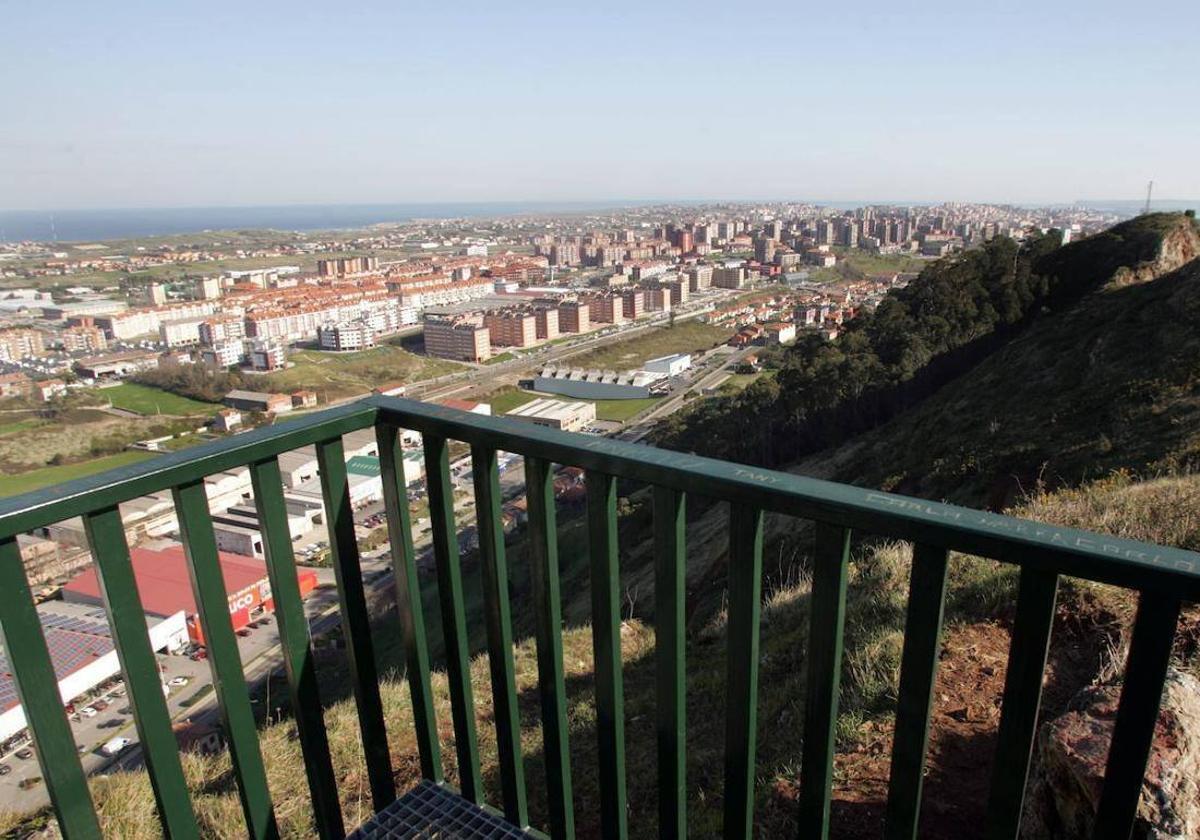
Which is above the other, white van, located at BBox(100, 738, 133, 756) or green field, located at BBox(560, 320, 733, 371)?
white van, located at BBox(100, 738, 133, 756)

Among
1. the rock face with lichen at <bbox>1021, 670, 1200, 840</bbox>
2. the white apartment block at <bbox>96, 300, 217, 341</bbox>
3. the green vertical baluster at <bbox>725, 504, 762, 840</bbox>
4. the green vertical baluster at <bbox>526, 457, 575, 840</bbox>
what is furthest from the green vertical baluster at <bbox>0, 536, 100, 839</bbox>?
the white apartment block at <bbox>96, 300, 217, 341</bbox>

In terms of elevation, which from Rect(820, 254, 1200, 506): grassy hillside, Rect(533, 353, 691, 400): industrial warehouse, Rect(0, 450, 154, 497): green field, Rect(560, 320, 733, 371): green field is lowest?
Rect(560, 320, 733, 371): green field

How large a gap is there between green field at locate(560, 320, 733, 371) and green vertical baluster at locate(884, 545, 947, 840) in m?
46.0

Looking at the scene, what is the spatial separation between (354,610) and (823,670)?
1146mm

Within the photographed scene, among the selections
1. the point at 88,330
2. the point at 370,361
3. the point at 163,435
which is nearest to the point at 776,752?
the point at 163,435

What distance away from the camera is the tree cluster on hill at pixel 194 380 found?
130 ft

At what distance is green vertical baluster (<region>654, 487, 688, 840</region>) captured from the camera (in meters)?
1.31

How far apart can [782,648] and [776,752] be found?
1.04m

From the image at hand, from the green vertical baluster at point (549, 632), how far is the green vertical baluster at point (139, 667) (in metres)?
0.71

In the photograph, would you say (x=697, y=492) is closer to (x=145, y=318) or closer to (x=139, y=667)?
(x=139, y=667)

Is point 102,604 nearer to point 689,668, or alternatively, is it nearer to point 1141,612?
point 1141,612

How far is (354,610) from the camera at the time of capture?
186 cm

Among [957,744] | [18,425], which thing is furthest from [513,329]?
[957,744]

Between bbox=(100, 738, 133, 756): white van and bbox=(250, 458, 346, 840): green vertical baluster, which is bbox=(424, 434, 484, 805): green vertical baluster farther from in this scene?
bbox=(100, 738, 133, 756): white van
